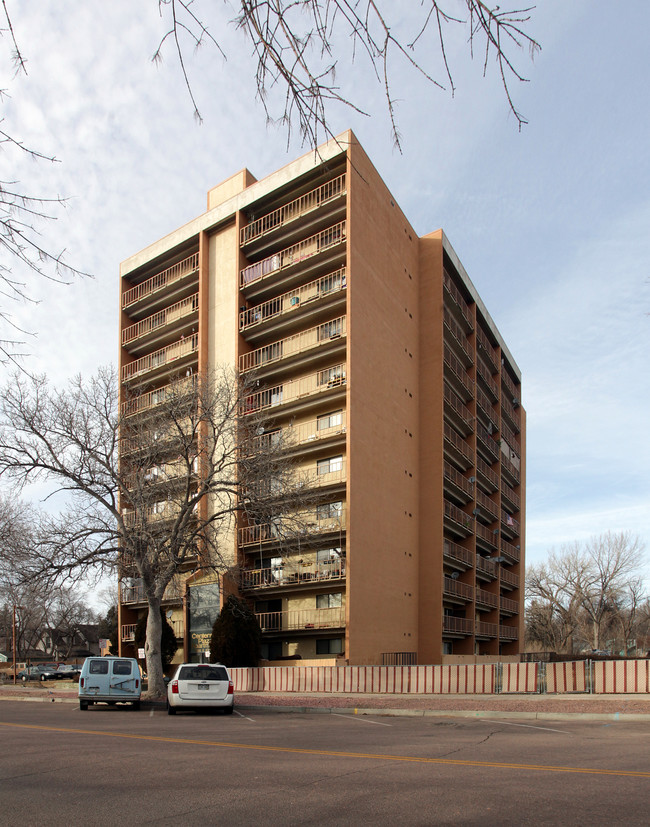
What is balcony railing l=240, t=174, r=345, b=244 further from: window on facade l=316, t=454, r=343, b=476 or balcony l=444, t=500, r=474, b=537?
balcony l=444, t=500, r=474, b=537

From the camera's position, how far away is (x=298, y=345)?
37.4m

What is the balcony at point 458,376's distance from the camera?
141 ft

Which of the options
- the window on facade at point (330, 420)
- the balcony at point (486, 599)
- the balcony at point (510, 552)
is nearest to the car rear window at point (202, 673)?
the window on facade at point (330, 420)

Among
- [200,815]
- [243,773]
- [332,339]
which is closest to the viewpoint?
[200,815]

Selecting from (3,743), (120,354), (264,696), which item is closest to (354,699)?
(264,696)

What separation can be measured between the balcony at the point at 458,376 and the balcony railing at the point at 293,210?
11.2 m

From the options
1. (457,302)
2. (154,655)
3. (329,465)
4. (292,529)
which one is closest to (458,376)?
(457,302)

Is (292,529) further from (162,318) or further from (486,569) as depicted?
(486,569)

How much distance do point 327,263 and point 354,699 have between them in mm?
20457

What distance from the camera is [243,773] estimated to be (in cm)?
838

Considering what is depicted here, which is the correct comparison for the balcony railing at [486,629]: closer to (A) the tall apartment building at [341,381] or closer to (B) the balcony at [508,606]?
(A) the tall apartment building at [341,381]

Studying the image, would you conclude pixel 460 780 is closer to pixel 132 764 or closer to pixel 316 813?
pixel 316 813

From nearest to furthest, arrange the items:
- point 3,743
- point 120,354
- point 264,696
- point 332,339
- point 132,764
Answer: point 132,764, point 3,743, point 264,696, point 332,339, point 120,354

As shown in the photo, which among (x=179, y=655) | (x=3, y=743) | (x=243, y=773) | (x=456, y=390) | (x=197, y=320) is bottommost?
(x=179, y=655)
